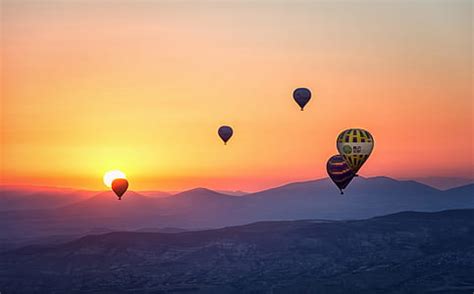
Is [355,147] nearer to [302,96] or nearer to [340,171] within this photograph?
[302,96]

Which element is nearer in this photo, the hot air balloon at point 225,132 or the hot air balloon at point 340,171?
the hot air balloon at point 340,171

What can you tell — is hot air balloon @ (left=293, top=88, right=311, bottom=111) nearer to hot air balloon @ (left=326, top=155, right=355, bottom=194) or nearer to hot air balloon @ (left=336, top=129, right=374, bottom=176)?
hot air balloon @ (left=336, top=129, right=374, bottom=176)

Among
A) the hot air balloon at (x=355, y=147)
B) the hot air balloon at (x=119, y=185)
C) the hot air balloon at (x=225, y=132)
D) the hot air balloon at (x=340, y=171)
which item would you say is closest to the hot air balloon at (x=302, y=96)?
the hot air balloon at (x=355, y=147)

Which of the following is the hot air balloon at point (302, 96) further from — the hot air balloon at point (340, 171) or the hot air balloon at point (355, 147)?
the hot air balloon at point (340, 171)

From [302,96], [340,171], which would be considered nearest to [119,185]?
[340,171]

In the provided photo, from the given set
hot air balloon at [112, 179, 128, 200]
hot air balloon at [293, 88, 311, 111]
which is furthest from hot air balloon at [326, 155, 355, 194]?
hot air balloon at [112, 179, 128, 200]

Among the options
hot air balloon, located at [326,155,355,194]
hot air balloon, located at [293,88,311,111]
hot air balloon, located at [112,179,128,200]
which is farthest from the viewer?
hot air balloon, located at [112,179,128,200]
